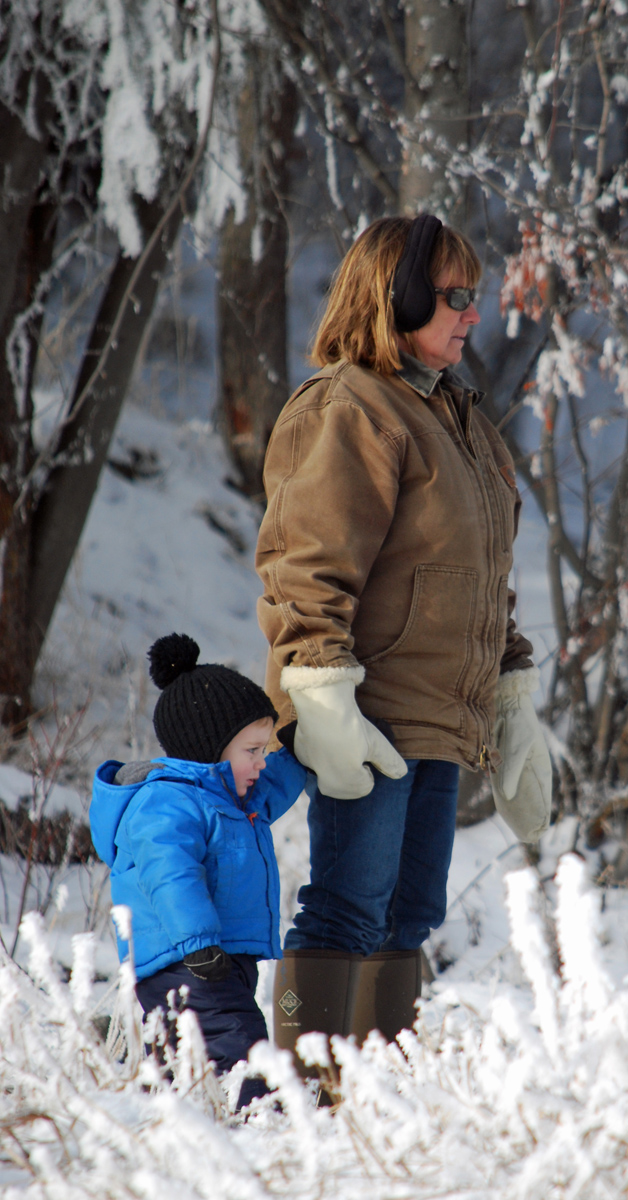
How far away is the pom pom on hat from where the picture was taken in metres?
1.87

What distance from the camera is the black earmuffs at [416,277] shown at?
1.77 m

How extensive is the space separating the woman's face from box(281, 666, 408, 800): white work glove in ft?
2.02

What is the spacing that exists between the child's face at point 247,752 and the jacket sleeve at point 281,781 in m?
0.06

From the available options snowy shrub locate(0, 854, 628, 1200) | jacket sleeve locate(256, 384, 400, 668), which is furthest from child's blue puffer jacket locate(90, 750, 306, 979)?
snowy shrub locate(0, 854, 628, 1200)

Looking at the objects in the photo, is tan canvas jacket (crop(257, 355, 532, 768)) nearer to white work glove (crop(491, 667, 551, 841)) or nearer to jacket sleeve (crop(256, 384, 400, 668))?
jacket sleeve (crop(256, 384, 400, 668))

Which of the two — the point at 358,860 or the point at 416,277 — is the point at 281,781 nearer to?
the point at 358,860

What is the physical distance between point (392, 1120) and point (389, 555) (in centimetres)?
94

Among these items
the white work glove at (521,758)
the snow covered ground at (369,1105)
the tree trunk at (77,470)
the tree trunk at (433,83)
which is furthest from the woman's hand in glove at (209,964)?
the tree trunk at (77,470)

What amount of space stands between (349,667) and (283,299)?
17.6 ft

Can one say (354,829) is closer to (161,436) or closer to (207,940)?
(207,940)

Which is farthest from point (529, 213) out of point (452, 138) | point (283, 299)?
point (283, 299)

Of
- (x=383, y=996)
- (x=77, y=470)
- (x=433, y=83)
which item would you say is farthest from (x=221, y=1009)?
(x=77, y=470)

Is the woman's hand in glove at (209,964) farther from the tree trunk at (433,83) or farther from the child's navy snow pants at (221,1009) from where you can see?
the tree trunk at (433,83)

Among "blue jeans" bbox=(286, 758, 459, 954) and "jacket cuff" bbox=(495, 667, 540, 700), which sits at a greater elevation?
"jacket cuff" bbox=(495, 667, 540, 700)
